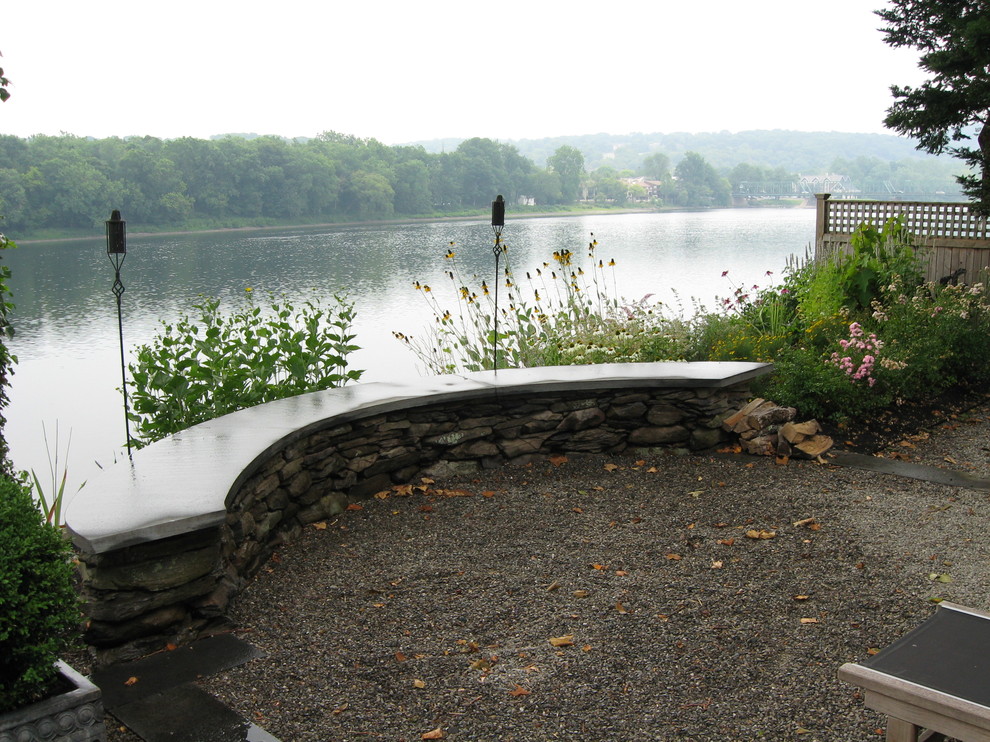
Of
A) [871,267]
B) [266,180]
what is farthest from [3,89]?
[266,180]

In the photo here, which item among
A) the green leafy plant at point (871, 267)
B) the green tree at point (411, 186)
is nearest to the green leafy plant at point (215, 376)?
the green leafy plant at point (871, 267)

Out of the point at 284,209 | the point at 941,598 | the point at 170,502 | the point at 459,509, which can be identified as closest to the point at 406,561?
the point at 459,509

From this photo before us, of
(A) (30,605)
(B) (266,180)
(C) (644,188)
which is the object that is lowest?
(A) (30,605)

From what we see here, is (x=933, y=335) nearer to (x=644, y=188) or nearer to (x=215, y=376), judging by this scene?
(x=215, y=376)

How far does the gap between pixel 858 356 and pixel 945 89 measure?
473cm

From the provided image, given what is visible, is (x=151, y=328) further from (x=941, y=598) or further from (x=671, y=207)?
(x=671, y=207)

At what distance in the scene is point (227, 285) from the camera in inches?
491

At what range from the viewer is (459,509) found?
3.97 m

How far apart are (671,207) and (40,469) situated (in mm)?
24495

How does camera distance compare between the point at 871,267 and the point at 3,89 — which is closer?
the point at 3,89

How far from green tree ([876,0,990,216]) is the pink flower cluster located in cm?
363

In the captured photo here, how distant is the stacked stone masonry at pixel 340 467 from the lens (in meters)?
2.59

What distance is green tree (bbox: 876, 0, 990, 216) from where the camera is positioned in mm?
8133

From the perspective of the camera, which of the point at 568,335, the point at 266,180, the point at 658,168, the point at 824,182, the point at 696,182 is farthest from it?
the point at 696,182
